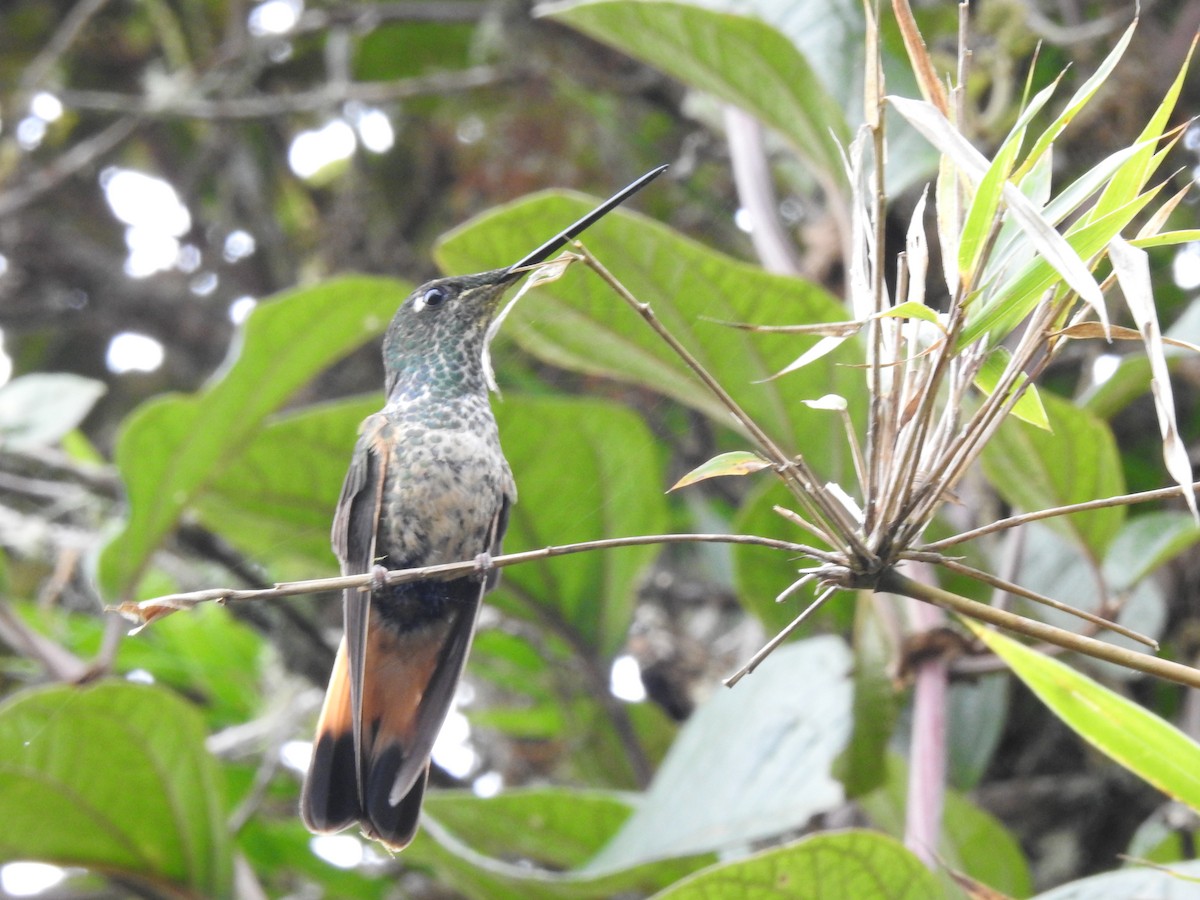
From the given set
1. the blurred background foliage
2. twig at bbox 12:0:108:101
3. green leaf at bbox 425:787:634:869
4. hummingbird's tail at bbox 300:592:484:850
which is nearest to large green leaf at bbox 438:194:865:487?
the blurred background foliage

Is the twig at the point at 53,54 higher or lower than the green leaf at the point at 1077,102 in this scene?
higher

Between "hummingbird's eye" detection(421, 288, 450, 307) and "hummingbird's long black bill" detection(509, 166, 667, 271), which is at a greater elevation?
"hummingbird's eye" detection(421, 288, 450, 307)

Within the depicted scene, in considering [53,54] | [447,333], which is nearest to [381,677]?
[447,333]

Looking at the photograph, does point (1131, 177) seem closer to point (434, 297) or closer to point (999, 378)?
point (999, 378)

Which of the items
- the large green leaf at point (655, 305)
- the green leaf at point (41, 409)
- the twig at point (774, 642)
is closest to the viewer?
the twig at point (774, 642)

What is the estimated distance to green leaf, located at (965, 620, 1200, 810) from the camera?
3.02 ft

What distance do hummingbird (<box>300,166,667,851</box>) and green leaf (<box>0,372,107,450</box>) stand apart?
106 cm

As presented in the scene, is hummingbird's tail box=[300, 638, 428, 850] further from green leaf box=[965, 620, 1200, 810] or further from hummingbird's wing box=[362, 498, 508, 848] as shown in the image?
green leaf box=[965, 620, 1200, 810]

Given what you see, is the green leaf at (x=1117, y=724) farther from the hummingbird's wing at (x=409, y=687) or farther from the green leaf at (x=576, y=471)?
the green leaf at (x=576, y=471)

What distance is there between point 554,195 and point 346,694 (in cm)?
65

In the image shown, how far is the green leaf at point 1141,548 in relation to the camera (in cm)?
205

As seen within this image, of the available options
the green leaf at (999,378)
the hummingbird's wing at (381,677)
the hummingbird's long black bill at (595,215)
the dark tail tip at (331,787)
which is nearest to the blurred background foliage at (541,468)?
the hummingbird's long black bill at (595,215)

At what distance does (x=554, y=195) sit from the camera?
1.68 m

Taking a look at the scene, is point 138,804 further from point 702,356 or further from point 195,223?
point 195,223
